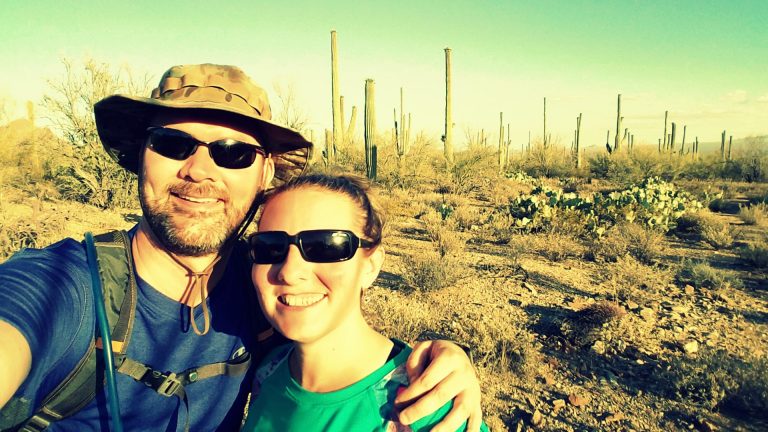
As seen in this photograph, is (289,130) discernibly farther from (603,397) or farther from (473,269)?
(473,269)

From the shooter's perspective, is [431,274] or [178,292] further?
[431,274]

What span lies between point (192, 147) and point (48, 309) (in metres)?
0.87

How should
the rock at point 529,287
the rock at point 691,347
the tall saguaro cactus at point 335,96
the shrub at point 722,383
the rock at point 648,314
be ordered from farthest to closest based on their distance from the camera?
the tall saguaro cactus at point 335,96
the rock at point 529,287
the rock at point 648,314
the rock at point 691,347
the shrub at point 722,383

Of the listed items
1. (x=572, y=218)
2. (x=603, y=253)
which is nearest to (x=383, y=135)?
(x=572, y=218)

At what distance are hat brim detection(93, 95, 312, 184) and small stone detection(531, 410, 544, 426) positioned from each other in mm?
2913

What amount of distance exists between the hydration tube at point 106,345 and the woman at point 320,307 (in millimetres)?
469

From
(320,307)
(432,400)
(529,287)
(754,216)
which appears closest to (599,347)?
(529,287)

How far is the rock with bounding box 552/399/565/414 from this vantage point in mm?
4020

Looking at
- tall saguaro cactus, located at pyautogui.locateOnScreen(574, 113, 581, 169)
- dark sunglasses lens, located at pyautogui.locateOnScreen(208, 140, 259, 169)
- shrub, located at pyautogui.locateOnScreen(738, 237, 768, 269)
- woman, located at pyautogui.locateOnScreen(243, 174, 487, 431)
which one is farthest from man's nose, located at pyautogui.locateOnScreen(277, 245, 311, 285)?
tall saguaro cactus, located at pyautogui.locateOnScreen(574, 113, 581, 169)

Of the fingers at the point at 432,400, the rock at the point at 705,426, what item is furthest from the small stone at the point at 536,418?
the fingers at the point at 432,400

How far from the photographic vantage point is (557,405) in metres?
4.06

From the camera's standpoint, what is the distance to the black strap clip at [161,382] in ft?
5.54

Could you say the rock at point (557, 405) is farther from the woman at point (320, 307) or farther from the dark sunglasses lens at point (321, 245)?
the dark sunglasses lens at point (321, 245)

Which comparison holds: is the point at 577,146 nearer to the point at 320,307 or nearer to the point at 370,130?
the point at 370,130
